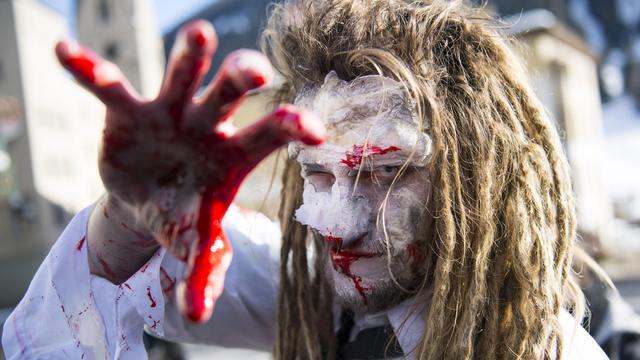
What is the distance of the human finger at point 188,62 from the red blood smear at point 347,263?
1.94ft

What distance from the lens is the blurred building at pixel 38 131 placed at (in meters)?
19.5

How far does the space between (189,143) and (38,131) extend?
21482 mm

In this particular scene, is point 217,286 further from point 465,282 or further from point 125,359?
point 465,282

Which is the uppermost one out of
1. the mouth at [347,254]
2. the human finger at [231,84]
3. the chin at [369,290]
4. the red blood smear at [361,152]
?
the human finger at [231,84]

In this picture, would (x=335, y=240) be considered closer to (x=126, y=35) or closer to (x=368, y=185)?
(x=368, y=185)

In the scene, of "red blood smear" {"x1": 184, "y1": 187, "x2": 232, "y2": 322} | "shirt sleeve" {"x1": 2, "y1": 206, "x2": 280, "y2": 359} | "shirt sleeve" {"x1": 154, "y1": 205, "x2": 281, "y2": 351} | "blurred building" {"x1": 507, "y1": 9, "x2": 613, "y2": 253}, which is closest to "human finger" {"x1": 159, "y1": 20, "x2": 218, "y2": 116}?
→ "red blood smear" {"x1": 184, "y1": 187, "x2": 232, "y2": 322}

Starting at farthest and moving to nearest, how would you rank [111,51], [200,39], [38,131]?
[111,51] → [38,131] → [200,39]

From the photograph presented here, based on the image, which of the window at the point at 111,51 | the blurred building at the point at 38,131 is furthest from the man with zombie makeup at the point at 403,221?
the window at the point at 111,51

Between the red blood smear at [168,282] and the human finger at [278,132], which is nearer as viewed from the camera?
the human finger at [278,132]

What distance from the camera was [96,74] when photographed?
0.81 meters

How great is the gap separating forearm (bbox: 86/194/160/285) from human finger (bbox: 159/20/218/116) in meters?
0.27

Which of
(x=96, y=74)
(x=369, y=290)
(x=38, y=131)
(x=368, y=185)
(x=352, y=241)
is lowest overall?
(x=369, y=290)

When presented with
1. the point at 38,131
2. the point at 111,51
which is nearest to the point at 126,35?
the point at 111,51

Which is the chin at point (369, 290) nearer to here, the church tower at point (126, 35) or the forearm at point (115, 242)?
the forearm at point (115, 242)
